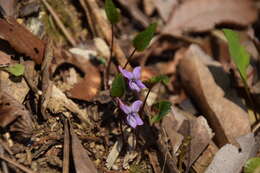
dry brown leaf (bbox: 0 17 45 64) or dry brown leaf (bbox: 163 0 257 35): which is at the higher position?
dry brown leaf (bbox: 0 17 45 64)

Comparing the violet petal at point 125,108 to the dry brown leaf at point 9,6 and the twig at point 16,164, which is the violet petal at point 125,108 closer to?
the twig at point 16,164

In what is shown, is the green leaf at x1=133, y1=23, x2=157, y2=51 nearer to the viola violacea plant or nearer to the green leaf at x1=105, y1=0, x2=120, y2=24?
the viola violacea plant

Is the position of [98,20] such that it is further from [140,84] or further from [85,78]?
[140,84]

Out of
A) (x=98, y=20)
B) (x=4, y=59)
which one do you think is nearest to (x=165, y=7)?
(x=98, y=20)

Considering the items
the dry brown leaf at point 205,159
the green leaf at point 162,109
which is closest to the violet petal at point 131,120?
the green leaf at point 162,109

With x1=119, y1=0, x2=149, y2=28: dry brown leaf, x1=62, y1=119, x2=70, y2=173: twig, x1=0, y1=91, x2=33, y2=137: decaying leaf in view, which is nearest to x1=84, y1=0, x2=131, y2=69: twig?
x1=119, y1=0, x2=149, y2=28: dry brown leaf

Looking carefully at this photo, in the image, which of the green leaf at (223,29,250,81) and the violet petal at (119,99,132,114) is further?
the green leaf at (223,29,250,81)

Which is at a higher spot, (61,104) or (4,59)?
(4,59)

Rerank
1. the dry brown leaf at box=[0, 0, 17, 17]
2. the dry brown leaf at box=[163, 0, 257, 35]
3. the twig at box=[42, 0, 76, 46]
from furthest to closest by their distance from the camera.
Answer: the dry brown leaf at box=[163, 0, 257, 35] < the twig at box=[42, 0, 76, 46] < the dry brown leaf at box=[0, 0, 17, 17]
